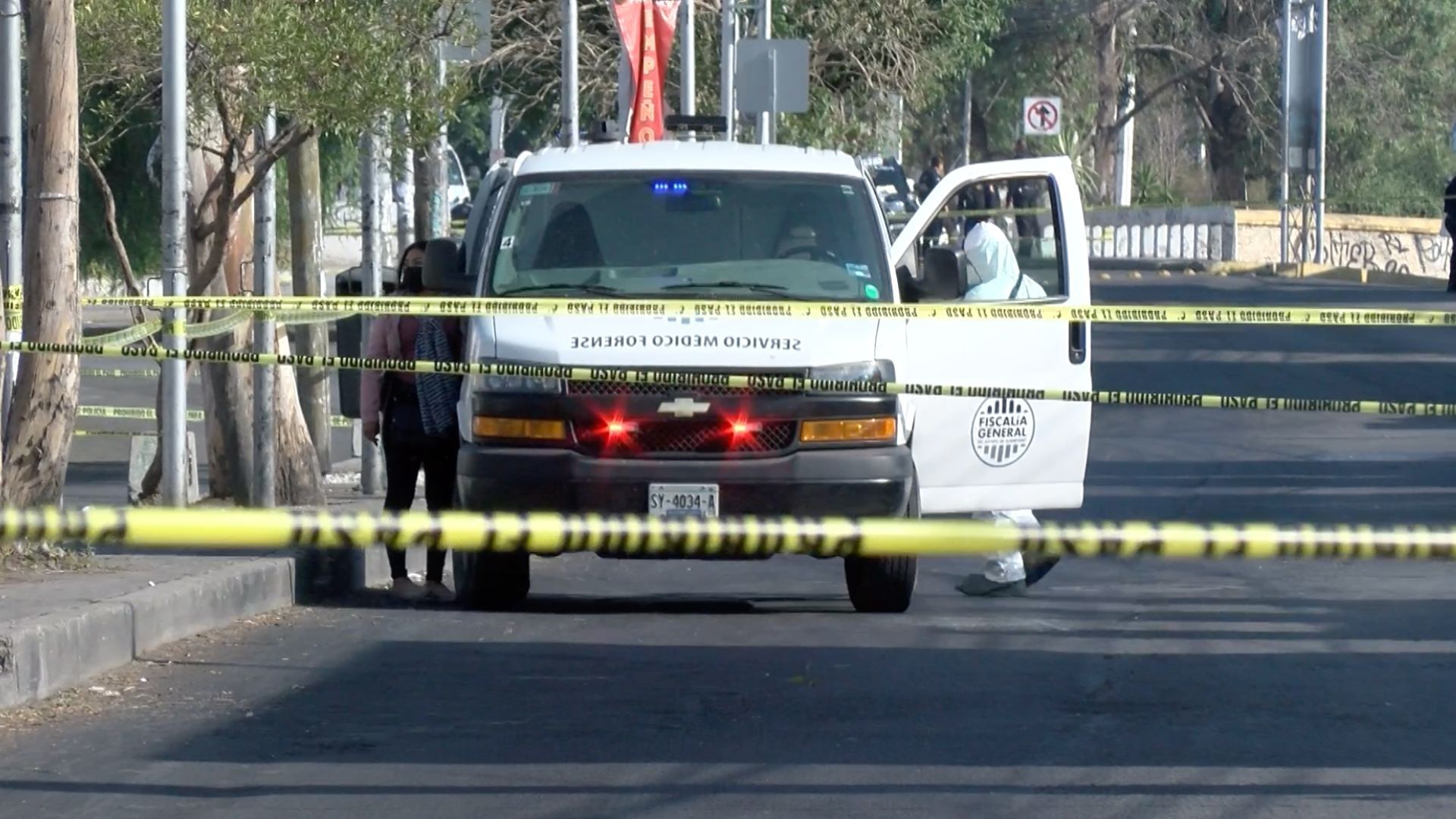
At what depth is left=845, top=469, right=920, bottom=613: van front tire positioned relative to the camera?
9258 mm

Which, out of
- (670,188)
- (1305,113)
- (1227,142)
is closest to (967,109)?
(1227,142)

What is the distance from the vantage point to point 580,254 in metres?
9.59

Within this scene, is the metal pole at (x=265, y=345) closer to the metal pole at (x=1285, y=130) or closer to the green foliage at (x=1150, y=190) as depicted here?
the metal pole at (x=1285, y=130)

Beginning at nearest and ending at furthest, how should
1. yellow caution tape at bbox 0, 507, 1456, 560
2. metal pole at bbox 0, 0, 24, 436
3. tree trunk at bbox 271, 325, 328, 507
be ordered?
yellow caution tape at bbox 0, 507, 1456, 560, metal pole at bbox 0, 0, 24, 436, tree trunk at bbox 271, 325, 328, 507

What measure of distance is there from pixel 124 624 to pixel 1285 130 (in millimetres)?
36262

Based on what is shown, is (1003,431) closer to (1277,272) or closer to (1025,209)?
(1025,209)

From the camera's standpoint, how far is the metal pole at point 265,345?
1131 centimetres

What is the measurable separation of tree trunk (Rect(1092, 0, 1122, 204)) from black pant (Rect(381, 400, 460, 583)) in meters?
44.8

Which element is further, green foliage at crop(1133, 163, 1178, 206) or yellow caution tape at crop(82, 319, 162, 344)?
green foliage at crop(1133, 163, 1178, 206)

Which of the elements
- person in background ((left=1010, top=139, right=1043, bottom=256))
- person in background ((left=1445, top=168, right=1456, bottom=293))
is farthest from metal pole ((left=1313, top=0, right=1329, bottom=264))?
person in background ((left=1445, top=168, right=1456, bottom=293))

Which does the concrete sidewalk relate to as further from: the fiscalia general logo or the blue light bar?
the fiscalia general logo

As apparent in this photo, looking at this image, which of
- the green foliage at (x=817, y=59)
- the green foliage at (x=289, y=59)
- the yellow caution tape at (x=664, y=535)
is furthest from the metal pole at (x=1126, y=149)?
the yellow caution tape at (x=664, y=535)

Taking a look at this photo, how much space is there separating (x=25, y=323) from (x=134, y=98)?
129 inches

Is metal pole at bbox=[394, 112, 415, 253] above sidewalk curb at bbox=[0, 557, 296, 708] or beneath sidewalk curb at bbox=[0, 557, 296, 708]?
above
